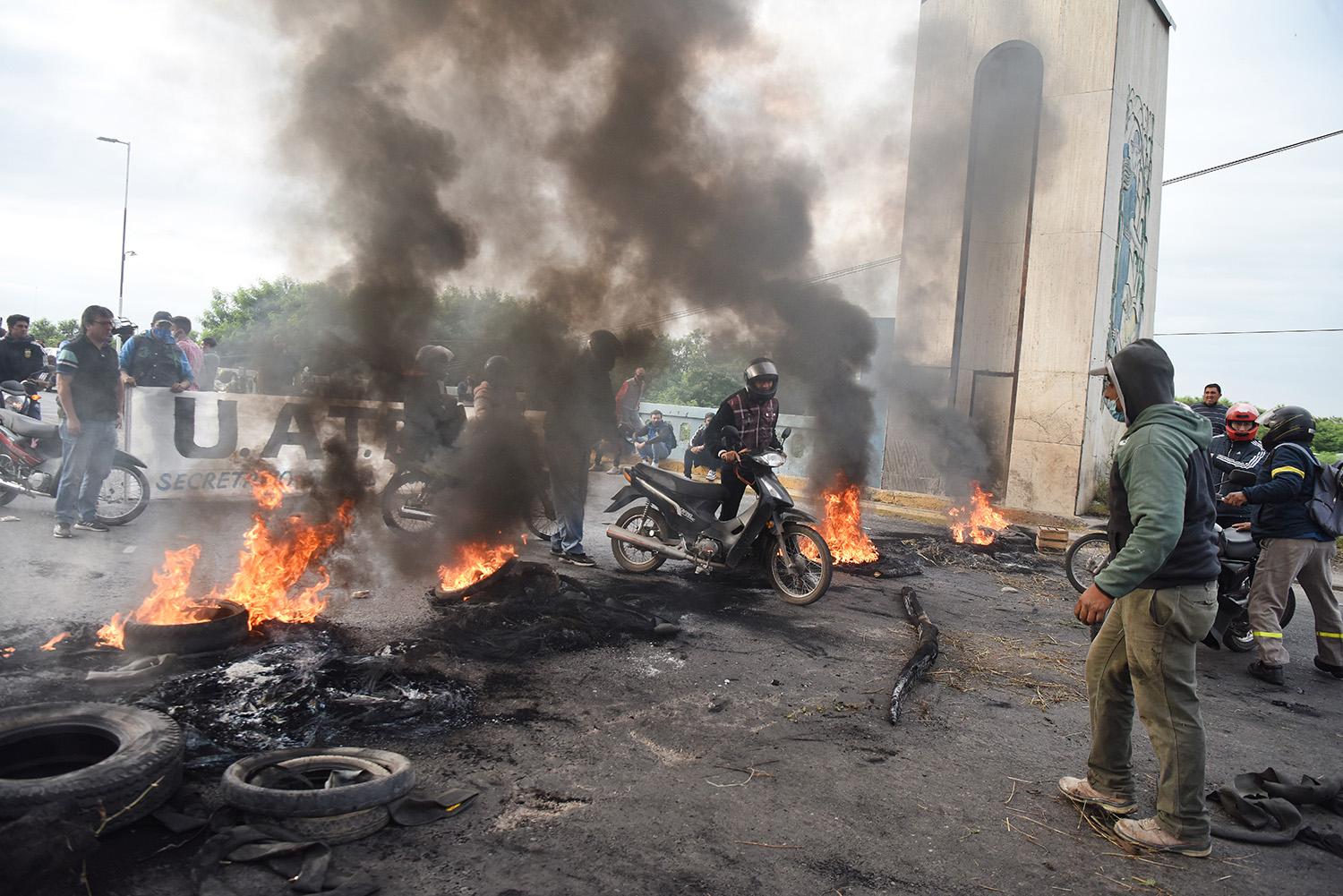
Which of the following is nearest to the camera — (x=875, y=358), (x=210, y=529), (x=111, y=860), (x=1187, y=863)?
(x=111, y=860)

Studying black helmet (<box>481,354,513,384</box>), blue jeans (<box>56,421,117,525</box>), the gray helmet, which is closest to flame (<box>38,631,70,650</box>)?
blue jeans (<box>56,421,117,525</box>)

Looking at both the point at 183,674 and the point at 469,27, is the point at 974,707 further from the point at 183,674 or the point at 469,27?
the point at 469,27

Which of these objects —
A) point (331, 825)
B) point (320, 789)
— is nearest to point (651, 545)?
point (320, 789)

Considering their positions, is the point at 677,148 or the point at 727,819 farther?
the point at 677,148

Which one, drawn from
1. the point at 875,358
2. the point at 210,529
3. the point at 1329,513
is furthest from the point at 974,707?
the point at 875,358

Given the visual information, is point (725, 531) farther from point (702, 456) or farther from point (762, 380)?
point (702, 456)

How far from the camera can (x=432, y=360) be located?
7.79 metres

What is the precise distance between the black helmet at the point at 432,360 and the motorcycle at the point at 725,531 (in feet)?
6.77

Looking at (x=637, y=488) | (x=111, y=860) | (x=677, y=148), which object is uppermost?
(x=677, y=148)

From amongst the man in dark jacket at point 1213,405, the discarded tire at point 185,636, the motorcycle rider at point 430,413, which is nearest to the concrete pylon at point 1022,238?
the man in dark jacket at point 1213,405

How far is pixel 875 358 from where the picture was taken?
1546 cm

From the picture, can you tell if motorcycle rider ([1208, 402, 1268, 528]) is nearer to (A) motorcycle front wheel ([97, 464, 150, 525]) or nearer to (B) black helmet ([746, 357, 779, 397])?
(B) black helmet ([746, 357, 779, 397])

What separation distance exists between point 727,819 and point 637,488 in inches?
187

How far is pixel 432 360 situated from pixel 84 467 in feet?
11.0
